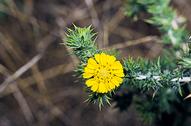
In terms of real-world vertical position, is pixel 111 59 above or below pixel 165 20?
below

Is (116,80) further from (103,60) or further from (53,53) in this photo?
(53,53)

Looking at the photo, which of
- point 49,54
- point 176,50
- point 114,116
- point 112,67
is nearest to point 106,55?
point 112,67

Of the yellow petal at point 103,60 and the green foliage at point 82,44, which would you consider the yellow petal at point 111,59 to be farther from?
the green foliage at point 82,44

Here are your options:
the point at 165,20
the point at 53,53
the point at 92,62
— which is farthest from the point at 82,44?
the point at 53,53

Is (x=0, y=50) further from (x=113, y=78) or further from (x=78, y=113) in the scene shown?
(x=113, y=78)

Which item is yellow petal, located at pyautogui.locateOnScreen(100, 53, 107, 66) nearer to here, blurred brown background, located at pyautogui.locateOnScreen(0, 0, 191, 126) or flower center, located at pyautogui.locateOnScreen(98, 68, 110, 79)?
flower center, located at pyautogui.locateOnScreen(98, 68, 110, 79)

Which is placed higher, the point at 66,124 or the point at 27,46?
the point at 27,46

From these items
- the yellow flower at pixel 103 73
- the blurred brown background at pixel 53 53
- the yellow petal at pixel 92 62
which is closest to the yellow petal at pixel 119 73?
the yellow flower at pixel 103 73
